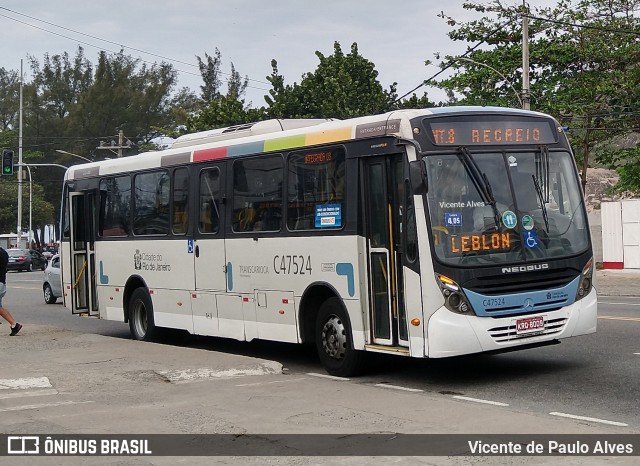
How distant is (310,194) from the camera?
12.9 m

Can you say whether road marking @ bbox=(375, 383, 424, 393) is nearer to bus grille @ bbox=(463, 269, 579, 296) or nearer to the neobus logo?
bus grille @ bbox=(463, 269, 579, 296)

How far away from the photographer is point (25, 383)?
12.2m

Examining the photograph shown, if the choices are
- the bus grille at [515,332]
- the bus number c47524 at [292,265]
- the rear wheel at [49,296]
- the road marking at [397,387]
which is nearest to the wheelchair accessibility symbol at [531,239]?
the bus grille at [515,332]

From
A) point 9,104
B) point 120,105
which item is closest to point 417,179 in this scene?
point 120,105

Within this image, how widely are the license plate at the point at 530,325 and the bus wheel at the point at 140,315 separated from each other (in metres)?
7.41

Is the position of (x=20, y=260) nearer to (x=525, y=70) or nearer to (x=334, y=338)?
(x=525, y=70)

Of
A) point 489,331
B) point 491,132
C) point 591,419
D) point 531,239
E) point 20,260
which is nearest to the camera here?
point 591,419

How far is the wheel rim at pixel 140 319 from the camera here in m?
17.3

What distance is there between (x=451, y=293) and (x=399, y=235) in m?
1.00

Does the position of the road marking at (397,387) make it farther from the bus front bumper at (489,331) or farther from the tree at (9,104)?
the tree at (9,104)

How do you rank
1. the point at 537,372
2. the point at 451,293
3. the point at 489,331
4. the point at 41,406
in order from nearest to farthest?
the point at 41,406 → the point at 451,293 → the point at 489,331 → the point at 537,372

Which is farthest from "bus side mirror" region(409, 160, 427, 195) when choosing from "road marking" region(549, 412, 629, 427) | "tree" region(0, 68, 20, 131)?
"tree" region(0, 68, 20, 131)

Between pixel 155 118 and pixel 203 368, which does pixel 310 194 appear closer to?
pixel 203 368

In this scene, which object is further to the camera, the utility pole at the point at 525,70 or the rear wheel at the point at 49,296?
the utility pole at the point at 525,70
